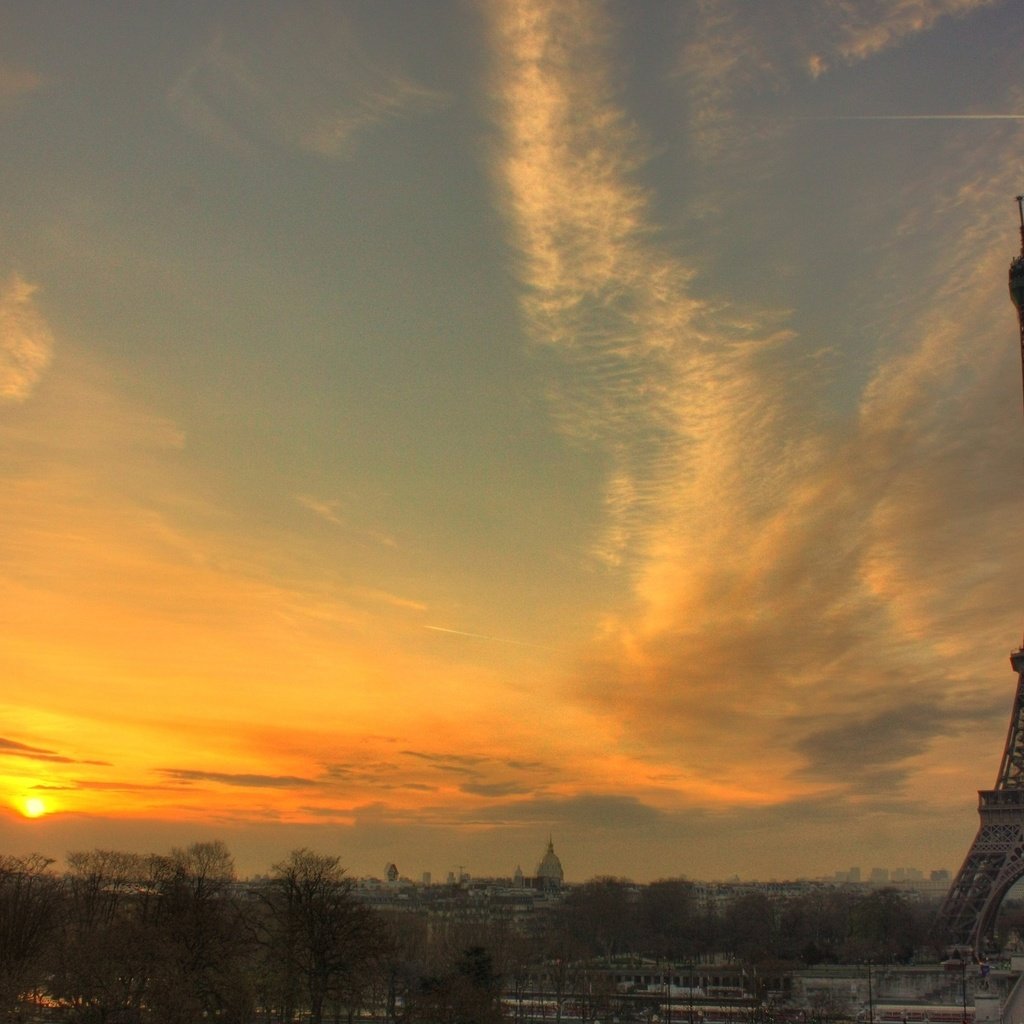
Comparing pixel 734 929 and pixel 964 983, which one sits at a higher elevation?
pixel 734 929

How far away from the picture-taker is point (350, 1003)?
5653 cm

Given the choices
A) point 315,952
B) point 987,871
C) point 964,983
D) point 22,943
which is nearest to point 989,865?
point 987,871

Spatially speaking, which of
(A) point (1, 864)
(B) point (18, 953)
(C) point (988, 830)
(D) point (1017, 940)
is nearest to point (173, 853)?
(A) point (1, 864)

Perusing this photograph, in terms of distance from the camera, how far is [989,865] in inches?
3585

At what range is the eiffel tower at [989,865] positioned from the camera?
89188 mm

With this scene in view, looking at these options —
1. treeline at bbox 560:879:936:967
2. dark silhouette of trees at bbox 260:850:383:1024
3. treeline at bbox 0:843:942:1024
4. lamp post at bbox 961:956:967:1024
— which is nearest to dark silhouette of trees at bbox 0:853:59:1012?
treeline at bbox 0:843:942:1024

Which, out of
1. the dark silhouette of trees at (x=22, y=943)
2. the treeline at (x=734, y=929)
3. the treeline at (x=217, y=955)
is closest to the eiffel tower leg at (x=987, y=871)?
the treeline at (x=734, y=929)

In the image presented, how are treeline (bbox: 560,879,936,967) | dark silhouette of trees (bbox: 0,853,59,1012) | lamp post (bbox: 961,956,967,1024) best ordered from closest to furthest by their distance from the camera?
dark silhouette of trees (bbox: 0,853,59,1012), lamp post (bbox: 961,956,967,1024), treeline (bbox: 560,879,936,967)

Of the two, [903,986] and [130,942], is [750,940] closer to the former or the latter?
[903,986]

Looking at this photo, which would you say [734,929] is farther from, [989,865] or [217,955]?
[217,955]

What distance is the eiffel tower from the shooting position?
89188 mm

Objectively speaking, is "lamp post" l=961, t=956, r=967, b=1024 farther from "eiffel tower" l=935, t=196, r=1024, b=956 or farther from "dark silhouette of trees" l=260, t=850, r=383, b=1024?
"dark silhouette of trees" l=260, t=850, r=383, b=1024

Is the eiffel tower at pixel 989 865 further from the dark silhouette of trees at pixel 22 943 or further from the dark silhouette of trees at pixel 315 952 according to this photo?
the dark silhouette of trees at pixel 22 943

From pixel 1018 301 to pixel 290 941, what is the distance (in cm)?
7305
